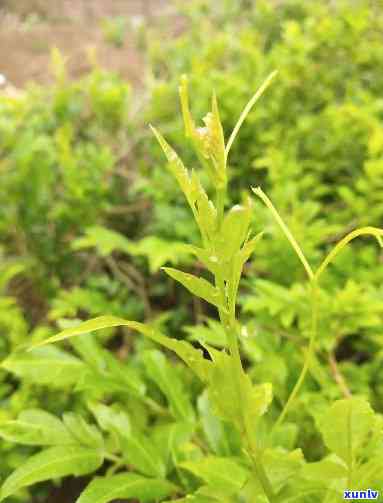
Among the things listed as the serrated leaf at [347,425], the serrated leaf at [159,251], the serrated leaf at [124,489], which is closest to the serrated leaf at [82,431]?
the serrated leaf at [124,489]

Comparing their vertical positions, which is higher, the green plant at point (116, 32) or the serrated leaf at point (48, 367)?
the green plant at point (116, 32)

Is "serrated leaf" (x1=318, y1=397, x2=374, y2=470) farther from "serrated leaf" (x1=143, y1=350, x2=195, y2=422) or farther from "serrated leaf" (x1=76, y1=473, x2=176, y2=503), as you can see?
"serrated leaf" (x1=143, y1=350, x2=195, y2=422)

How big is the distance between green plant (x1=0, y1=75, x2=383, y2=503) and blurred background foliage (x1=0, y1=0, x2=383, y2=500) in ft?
0.51

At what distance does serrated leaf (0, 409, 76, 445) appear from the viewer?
94cm

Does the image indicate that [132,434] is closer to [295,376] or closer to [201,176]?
[295,376]

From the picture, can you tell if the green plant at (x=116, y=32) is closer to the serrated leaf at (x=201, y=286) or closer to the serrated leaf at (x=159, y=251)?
the serrated leaf at (x=159, y=251)

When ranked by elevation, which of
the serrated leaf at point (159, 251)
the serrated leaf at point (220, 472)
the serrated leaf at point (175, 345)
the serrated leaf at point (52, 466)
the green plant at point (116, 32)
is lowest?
the serrated leaf at point (220, 472)

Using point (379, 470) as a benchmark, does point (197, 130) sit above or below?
above

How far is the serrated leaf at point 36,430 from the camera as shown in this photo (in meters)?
0.94

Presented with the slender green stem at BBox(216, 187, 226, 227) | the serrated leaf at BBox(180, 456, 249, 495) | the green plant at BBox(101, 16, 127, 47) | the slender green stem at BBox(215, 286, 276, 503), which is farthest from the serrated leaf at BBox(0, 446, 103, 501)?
the green plant at BBox(101, 16, 127, 47)

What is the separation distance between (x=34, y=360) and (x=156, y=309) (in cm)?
86

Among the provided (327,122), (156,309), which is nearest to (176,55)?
(327,122)

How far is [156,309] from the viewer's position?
6.57 ft

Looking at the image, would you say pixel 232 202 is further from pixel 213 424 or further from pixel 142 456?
pixel 142 456
